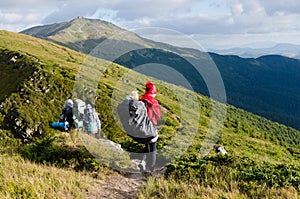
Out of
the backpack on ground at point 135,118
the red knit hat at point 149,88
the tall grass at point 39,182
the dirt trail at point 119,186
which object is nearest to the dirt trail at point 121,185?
the dirt trail at point 119,186

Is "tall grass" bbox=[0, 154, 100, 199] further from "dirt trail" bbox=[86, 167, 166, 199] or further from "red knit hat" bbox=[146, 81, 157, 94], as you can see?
"red knit hat" bbox=[146, 81, 157, 94]

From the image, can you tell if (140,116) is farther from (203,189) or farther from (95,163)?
(203,189)

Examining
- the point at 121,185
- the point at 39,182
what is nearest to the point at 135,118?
the point at 121,185

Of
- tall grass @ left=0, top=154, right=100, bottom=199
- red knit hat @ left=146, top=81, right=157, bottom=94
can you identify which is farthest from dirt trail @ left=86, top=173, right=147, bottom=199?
red knit hat @ left=146, top=81, right=157, bottom=94

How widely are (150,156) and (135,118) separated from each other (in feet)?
5.76

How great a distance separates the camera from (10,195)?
6531 mm

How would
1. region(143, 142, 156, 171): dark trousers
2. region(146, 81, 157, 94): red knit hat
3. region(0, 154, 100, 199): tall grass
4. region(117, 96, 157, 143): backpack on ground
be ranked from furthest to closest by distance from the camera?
region(143, 142, 156, 171): dark trousers, region(146, 81, 157, 94): red knit hat, region(117, 96, 157, 143): backpack on ground, region(0, 154, 100, 199): tall grass

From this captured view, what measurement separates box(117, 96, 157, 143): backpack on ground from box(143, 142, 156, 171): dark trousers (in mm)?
644

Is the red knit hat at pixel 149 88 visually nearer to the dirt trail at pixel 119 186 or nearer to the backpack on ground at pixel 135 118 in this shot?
the backpack on ground at pixel 135 118

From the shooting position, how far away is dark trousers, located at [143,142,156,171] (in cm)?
1048

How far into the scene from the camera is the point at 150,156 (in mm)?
10594

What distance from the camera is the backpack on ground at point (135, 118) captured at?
31.2ft

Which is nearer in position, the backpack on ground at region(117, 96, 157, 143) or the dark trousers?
the backpack on ground at region(117, 96, 157, 143)

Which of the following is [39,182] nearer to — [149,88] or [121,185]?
[121,185]
